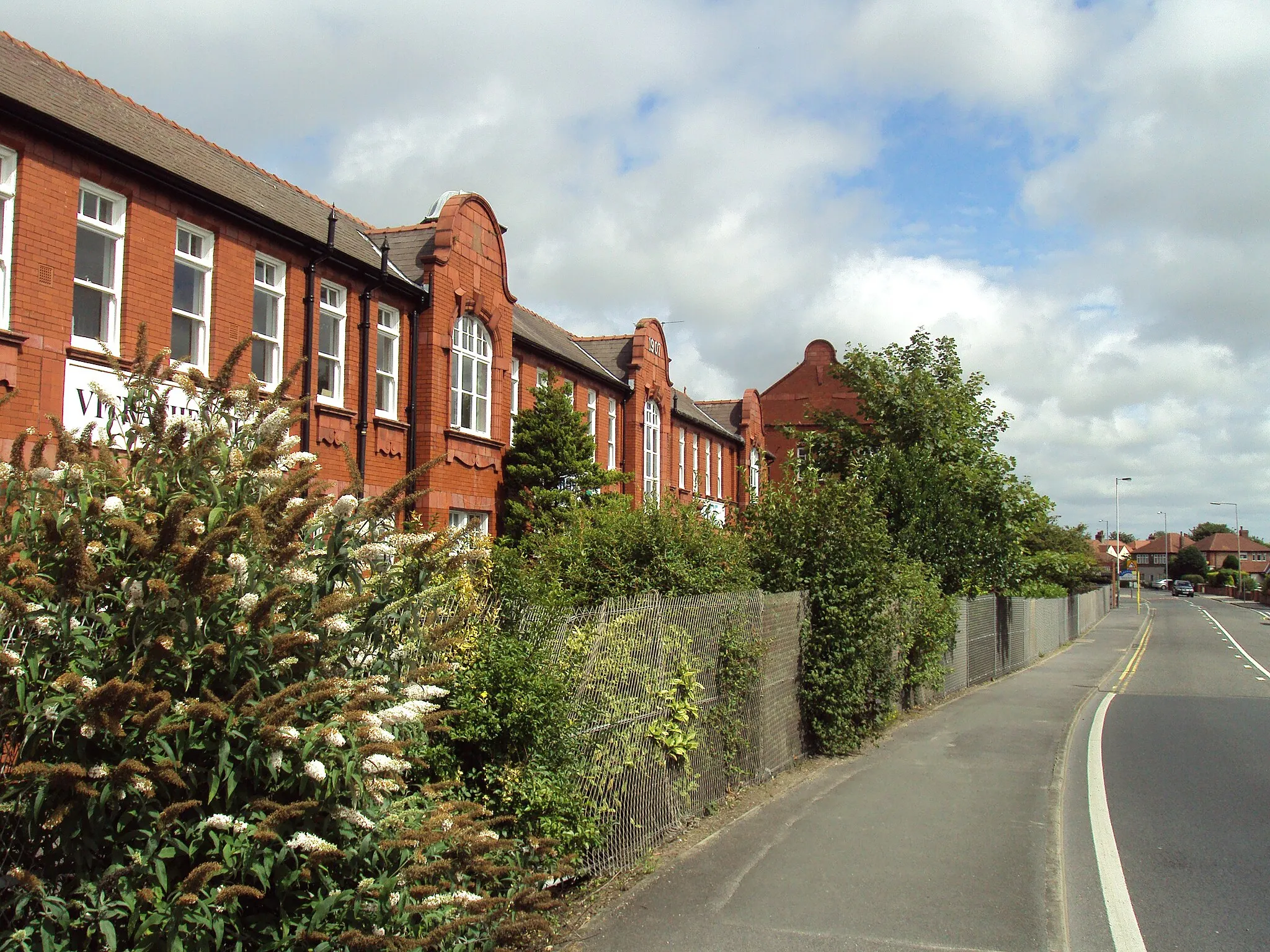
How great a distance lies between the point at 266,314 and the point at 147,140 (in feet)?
9.07

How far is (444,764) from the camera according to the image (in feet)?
18.0

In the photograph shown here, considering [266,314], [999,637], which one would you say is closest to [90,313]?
[266,314]

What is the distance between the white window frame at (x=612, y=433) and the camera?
26.7 meters

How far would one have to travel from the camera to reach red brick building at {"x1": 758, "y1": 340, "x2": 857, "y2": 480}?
150 feet

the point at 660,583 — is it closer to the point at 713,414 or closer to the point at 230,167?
the point at 230,167

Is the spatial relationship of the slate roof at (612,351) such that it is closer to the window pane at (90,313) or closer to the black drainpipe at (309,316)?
the black drainpipe at (309,316)

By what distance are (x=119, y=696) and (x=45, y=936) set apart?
82cm

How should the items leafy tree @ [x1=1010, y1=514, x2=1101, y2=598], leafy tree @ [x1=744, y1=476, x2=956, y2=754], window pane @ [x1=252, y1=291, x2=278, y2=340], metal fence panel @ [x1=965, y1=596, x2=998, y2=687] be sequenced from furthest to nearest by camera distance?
1. leafy tree @ [x1=1010, y1=514, x2=1101, y2=598]
2. metal fence panel @ [x1=965, y1=596, x2=998, y2=687]
3. window pane @ [x1=252, y1=291, x2=278, y2=340]
4. leafy tree @ [x1=744, y1=476, x2=956, y2=754]

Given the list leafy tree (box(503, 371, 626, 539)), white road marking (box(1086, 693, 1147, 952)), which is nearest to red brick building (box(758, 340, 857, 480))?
leafy tree (box(503, 371, 626, 539))

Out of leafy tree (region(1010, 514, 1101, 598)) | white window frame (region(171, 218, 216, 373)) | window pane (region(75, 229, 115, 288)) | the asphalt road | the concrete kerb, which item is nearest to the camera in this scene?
the concrete kerb

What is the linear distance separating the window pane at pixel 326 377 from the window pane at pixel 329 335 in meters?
0.14

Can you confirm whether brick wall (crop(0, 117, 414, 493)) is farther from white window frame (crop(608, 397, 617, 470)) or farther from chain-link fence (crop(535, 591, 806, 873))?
white window frame (crop(608, 397, 617, 470))

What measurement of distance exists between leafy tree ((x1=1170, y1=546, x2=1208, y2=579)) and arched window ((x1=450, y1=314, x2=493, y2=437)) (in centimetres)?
14514

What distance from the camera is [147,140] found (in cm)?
1348
